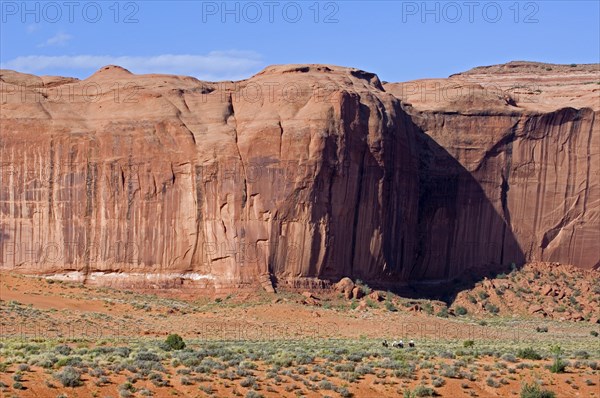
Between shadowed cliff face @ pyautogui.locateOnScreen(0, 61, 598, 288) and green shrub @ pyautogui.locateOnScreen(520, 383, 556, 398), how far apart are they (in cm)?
2630

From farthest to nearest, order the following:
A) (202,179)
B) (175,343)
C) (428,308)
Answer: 1. (428,308)
2. (202,179)
3. (175,343)

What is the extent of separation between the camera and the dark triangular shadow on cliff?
76.5 meters

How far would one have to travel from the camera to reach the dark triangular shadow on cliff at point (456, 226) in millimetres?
76500

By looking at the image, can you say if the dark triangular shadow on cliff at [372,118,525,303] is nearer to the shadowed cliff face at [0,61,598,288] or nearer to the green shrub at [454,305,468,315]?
the shadowed cliff face at [0,61,598,288]

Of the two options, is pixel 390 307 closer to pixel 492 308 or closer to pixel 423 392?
pixel 492 308

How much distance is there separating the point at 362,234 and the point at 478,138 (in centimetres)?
1225

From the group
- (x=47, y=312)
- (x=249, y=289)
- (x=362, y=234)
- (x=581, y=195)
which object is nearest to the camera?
(x=47, y=312)

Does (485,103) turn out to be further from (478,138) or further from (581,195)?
(581,195)

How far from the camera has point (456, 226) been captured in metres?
77.4

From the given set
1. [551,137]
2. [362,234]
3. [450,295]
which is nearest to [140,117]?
[362,234]

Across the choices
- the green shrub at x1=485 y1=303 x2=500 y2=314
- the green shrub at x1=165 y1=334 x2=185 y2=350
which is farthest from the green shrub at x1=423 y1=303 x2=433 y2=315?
the green shrub at x1=165 y1=334 x2=185 y2=350

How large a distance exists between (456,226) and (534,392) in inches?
1485

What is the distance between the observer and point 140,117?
6844 cm

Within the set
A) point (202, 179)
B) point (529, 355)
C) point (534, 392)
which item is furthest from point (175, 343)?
point (202, 179)
